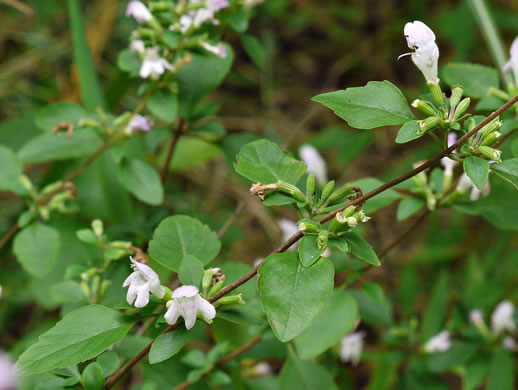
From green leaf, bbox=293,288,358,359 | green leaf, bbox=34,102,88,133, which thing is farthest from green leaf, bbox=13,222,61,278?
green leaf, bbox=293,288,358,359

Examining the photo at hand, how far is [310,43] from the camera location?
298 centimetres

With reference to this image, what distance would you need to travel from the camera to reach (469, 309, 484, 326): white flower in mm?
1556

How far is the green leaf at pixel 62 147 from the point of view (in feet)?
4.51

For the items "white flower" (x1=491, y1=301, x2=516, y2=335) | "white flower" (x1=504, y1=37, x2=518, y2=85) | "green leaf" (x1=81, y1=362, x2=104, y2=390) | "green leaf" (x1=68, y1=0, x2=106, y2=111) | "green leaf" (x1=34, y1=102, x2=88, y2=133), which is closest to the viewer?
"green leaf" (x1=81, y1=362, x2=104, y2=390)

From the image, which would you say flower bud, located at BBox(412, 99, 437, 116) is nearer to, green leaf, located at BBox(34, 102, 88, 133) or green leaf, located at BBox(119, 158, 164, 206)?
green leaf, located at BBox(119, 158, 164, 206)

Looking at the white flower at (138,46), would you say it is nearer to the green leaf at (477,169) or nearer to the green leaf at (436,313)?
the green leaf at (477,169)

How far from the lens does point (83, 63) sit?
5.65 feet

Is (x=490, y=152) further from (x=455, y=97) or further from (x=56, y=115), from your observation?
(x=56, y=115)

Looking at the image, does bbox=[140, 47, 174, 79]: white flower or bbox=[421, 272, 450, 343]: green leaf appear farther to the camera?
bbox=[421, 272, 450, 343]: green leaf

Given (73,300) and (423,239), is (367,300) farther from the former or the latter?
(423,239)

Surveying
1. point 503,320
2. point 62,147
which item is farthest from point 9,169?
point 503,320

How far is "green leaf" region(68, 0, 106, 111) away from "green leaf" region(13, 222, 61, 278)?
1.72ft

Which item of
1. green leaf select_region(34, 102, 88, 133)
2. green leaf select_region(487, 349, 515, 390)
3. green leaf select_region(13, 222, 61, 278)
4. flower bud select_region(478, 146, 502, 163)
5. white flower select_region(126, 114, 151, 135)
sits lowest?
green leaf select_region(487, 349, 515, 390)

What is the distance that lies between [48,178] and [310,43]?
69.2 inches
